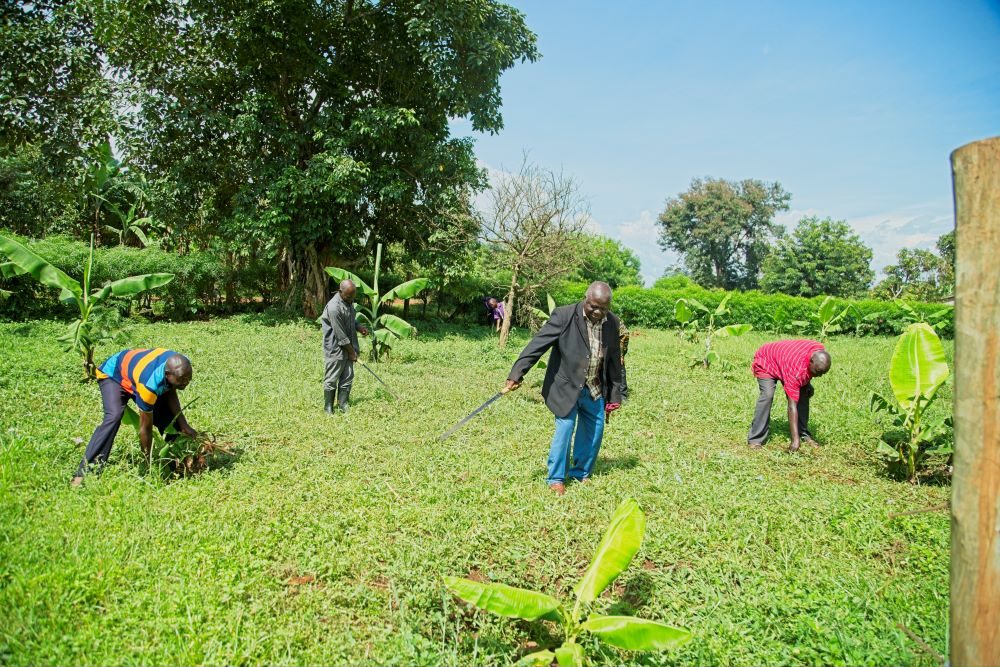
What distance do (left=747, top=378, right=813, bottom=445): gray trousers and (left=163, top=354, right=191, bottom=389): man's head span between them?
6.30 meters

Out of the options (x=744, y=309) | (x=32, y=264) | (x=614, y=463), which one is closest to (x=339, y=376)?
(x=614, y=463)

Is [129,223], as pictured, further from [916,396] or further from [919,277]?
[919,277]

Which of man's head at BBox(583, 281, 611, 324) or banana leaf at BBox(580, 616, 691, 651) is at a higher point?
man's head at BBox(583, 281, 611, 324)

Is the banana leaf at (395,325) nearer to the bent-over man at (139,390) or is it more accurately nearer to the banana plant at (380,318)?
the banana plant at (380,318)

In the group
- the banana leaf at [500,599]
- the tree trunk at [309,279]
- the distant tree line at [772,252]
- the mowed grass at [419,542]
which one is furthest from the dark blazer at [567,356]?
the distant tree line at [772,252]

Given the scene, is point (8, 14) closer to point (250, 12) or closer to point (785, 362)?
point (250, 12)

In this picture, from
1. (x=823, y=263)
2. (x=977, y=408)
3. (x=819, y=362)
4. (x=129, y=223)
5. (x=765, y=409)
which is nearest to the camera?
(x=977, y=408)

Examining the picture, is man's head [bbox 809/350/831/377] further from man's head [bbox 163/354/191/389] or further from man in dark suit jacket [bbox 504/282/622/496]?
man's head [bbox 163/354/191/389]

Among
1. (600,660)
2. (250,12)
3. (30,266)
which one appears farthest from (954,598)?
(250,12)

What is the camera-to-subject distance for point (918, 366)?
5809 mm

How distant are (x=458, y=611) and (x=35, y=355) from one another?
9.93 metres

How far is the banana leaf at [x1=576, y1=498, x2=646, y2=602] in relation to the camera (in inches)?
128

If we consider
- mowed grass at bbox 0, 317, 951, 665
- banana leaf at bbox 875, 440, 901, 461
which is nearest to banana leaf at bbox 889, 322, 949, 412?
banana leaf at bbox 875, 440, 901, 461

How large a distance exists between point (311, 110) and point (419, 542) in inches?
630
